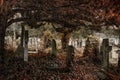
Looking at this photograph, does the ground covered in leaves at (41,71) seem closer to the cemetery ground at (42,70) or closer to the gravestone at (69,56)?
the cemetery ground at (42,70)

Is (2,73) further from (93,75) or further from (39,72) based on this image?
(93,75)

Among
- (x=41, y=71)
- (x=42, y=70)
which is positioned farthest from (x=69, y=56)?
(x=41, y=71)

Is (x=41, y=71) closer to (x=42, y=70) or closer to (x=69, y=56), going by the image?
(x=42, y=70)

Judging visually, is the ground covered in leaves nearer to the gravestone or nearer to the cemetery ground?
the cemetery ground

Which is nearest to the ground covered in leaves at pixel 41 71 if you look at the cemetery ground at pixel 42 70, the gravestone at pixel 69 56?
the cemetery ground at pixel 42 70

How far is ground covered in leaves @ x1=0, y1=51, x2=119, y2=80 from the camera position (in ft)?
41.1

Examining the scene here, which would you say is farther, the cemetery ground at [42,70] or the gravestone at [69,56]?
the gravestone at [69,56]

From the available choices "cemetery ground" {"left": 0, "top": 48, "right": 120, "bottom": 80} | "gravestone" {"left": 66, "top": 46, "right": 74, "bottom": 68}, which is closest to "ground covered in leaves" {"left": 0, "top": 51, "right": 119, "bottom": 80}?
"cemetery ground" {"left": 0, "top": 48, "right": 120, "bottom": 80}

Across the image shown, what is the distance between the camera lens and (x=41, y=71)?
1336cm

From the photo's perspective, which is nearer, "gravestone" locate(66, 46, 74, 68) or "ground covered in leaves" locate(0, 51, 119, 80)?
"ground covered in leaves" locate(0, 51, 119, 80)

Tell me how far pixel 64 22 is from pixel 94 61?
480 centimetres

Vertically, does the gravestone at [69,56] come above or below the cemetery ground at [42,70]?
above

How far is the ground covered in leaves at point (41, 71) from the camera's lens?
1253 cm

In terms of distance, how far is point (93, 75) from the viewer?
43.8ft
